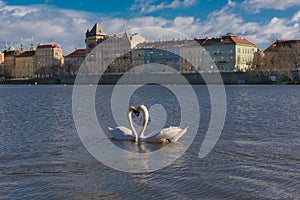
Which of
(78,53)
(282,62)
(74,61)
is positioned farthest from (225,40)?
(78,53)

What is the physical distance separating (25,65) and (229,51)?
248 ft

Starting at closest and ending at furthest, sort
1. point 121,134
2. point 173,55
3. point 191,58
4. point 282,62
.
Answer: point 121,134 < point 282,62 < point 191,58 < point 173,55

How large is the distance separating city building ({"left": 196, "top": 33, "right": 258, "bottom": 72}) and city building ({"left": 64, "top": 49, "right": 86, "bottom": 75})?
36.0 meters

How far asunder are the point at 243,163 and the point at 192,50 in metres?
98.2

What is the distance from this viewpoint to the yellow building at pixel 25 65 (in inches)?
5969

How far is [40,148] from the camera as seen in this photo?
13859 millimetres

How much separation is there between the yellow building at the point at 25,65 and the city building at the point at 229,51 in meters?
64.4

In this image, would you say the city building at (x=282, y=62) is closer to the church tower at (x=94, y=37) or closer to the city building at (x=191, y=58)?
the city building at (x=191, y=58)

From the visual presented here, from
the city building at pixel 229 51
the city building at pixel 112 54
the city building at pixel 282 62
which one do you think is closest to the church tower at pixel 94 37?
the city building at pixel 112 54

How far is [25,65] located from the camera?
503 ft

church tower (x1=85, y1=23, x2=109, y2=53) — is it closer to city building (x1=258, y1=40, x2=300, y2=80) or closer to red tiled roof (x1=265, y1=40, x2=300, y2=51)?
red tiled roof (x1=265, y1=40, x2=300, y2=51)

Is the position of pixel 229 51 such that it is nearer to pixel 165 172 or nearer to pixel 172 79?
pixel 172 79

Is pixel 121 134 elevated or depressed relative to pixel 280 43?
depressed

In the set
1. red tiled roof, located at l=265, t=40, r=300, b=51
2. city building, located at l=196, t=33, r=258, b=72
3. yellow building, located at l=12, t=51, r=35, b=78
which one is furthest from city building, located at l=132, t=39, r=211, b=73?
yellow building, located at l=12, t=51, r=35, b=78
